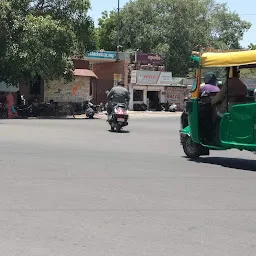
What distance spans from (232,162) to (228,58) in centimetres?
244

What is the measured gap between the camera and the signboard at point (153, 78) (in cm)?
4406

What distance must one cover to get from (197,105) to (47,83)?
85.3ft

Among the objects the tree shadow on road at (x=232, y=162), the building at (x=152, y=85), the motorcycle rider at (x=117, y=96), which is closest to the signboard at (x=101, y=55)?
the building at (x=152, y=85)

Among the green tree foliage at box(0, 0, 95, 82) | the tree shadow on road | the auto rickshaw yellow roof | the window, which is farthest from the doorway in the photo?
the auto rickshaw yellow roof

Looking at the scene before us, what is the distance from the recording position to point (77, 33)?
103 ft

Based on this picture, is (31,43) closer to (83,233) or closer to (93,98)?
(93,98)

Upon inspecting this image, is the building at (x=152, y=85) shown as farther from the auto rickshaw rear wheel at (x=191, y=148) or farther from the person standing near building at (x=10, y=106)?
the auto rickshaw rear wheel at (x=191, y=148)

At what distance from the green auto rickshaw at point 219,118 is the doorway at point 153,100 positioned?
34410mm

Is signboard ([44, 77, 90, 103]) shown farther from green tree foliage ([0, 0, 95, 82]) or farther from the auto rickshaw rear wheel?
the auto rickshaw rear wheel

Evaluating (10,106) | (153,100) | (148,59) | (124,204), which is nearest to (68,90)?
(10,106)

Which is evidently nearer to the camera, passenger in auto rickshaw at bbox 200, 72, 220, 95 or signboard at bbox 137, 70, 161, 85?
passenger in auto rickshaw at bbox 200, 72, 220, 95

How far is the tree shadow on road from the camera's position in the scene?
1037 centimetres

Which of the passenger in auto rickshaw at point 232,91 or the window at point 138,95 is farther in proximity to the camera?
the window at point 138,95

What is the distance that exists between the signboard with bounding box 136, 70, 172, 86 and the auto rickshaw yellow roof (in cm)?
3331
